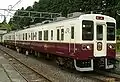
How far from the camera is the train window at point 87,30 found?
1298cm

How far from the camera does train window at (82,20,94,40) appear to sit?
42.6 ft

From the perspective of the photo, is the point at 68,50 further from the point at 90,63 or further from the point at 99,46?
the point at 99,46

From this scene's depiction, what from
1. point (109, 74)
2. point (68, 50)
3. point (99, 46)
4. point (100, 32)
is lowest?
point (109, 74)

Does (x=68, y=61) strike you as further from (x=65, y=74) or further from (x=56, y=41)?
(x=56, y=41)

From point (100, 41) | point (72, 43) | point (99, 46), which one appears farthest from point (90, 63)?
point (72, 43)

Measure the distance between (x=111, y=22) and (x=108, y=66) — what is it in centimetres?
224

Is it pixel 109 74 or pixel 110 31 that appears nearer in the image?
pixel 109 74

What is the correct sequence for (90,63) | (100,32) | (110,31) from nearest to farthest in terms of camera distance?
1. (90,63)
2. (100,32)
3. (110,31)

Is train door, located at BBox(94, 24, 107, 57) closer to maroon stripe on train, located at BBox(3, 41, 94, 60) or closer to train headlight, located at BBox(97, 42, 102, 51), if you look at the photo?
train headlight, located at BBox(97, 42, 102, 51)

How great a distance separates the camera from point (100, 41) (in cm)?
1341

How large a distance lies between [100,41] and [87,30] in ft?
2.92

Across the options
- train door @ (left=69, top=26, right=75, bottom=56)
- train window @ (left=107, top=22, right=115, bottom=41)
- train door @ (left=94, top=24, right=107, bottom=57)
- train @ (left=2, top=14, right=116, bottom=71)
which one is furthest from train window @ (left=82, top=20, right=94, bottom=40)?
train window @ (left=107, top=22, right=115, bottom=41)

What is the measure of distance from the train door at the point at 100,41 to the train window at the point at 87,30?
1.04ft

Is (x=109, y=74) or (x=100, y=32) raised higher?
(x=100, y=32)
